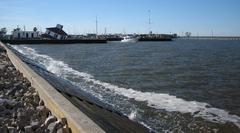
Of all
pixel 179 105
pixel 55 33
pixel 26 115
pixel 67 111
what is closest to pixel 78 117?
pixel 67 111

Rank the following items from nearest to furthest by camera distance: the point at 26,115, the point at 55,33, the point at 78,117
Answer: the point at 78,117 → the point at 26,115 → the point at 55,33

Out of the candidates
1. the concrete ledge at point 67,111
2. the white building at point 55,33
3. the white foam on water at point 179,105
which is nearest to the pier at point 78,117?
the concrete ledge at point 67,111

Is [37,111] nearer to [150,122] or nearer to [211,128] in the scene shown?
[150,122]

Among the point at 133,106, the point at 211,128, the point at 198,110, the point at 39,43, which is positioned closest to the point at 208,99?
the point at 198,110

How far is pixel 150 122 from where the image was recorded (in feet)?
36.5

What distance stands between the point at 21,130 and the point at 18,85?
17.5 feet

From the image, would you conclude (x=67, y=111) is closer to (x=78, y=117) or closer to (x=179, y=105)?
(x=78, y=117)

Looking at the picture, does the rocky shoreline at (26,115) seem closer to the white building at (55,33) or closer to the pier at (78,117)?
the pier at (78,117)

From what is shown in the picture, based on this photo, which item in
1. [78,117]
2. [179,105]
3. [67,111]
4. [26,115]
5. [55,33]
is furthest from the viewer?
[55,33]

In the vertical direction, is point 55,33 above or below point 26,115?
above

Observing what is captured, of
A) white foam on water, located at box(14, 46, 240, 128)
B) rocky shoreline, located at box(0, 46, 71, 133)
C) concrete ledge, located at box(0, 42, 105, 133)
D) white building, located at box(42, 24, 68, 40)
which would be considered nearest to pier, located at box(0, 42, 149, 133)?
concrete ledge, located at box(0, 42, 105, 133)

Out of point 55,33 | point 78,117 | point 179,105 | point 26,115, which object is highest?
point 55,33

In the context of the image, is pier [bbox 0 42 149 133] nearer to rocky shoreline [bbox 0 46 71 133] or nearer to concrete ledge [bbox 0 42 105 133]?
concrete ledge [bbox 0 42 105 133]

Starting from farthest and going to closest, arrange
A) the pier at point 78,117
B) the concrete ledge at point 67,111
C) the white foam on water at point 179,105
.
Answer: the white foam on water at point 179,105, the pier at point 78,117, the concrete ledge at point 67,111
